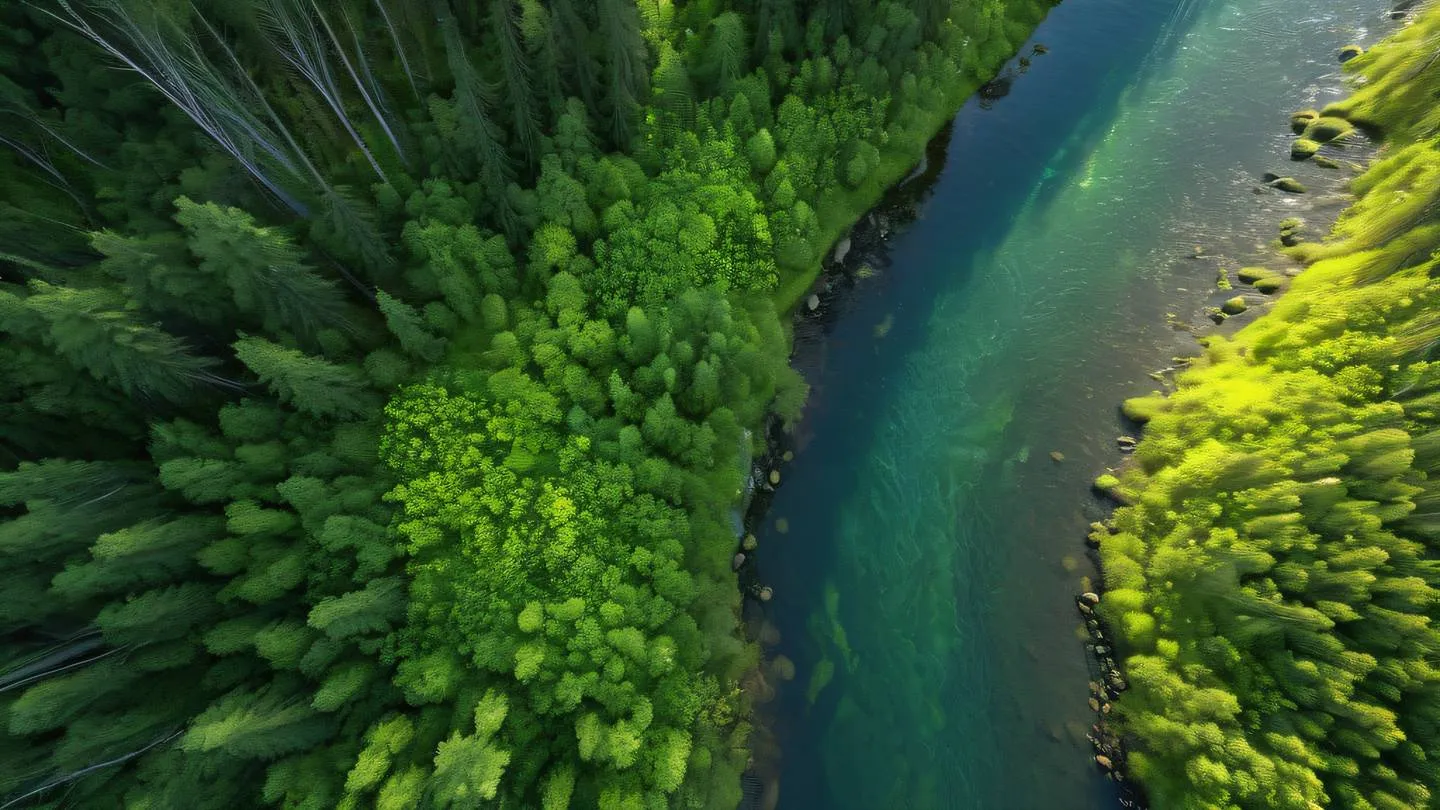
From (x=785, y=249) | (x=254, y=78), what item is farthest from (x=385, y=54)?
(x=785, y=249)

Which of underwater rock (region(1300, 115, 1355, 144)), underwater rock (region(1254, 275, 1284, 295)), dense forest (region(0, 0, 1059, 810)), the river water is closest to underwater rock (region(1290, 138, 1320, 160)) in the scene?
underwater rock (region(1300, 115, 1355, 144))

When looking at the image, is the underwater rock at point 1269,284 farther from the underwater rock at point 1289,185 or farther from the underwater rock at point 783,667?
the underwater rock at point 783,667

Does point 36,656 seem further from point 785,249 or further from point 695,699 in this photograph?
point 785,249

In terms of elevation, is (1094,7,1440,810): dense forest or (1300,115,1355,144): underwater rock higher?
(1300,115,1355,144): underwater rock

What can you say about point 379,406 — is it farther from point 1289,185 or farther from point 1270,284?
point 1289,185

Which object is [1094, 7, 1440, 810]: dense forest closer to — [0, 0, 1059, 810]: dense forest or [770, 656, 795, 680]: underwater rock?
[0, 0, 1059, 810]: dense forest
